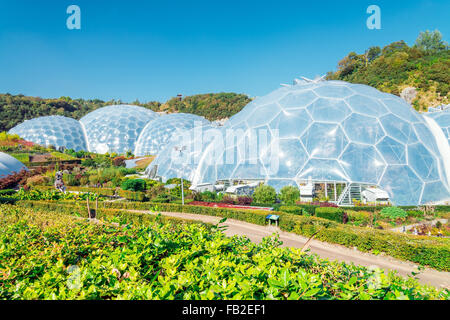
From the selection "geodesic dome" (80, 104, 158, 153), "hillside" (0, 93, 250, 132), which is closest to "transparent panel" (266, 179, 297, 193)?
"geodesic dome" (80, 104, 158, 153)

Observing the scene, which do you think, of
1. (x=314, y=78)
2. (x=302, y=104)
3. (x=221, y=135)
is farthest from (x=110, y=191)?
(x=314, y=78)

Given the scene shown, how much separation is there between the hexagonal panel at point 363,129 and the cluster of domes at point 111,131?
31249mm

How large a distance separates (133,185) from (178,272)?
20.9 m

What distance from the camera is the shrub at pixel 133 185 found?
2261 cm

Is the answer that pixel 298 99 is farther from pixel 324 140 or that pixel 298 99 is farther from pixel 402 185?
pixel 402 185

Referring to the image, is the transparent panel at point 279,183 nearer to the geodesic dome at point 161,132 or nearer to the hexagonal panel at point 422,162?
the hexagonal panel at point 422,162

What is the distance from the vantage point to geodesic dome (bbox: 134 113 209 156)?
46.2 metres

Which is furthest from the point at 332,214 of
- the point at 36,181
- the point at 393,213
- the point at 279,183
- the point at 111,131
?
the point at 111,131

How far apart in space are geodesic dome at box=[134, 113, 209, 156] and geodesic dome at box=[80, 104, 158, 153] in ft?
8.77

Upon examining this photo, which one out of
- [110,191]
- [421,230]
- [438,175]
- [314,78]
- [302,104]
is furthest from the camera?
[314,78]

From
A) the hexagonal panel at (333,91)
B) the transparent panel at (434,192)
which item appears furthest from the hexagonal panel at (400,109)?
the transparent panel at (434,192)
